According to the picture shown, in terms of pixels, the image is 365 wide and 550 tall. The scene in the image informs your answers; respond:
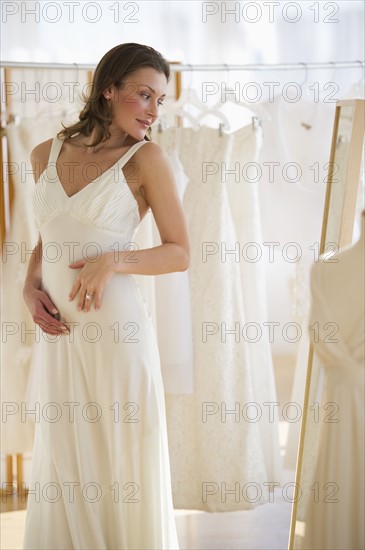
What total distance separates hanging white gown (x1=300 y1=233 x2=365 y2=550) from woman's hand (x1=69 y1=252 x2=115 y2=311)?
2.18 ft

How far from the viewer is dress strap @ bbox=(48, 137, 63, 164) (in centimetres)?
257

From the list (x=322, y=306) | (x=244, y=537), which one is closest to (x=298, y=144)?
(x=244, y=537)

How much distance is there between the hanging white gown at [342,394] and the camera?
1.94 metres

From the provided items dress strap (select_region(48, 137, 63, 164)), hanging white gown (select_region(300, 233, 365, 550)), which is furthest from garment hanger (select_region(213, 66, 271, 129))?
hanging white gown (select_region(300, 233, 365, 550))

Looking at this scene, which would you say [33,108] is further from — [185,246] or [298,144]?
[185,246]

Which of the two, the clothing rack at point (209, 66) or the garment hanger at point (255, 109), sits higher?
the clothing rack at point (209, 66)

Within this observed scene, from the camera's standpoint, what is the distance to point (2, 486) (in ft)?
13.2

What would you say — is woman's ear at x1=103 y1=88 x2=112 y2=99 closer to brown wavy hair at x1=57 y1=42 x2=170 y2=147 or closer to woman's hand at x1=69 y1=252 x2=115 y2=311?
brown wavy hair at x1=57 y1=42 x2=170 y2=147

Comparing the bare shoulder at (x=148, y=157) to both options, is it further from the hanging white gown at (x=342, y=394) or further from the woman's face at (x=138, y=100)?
the hanging white gown at (x=342, y=394)

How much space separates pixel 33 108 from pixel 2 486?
72.0 inches

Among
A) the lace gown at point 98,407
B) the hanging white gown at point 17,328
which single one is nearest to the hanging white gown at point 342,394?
the lace gown at point 98,407

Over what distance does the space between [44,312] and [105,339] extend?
209mm

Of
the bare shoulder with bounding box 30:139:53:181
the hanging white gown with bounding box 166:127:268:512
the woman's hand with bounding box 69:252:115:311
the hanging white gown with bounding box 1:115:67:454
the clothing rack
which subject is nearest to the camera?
the woman's hand with bounding box 69:252:115:311

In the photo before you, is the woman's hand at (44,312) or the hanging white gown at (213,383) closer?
the woman's hand at (44,312)
